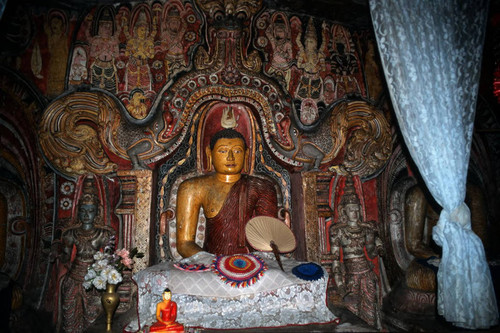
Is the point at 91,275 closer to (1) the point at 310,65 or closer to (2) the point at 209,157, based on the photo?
(2) the point at 209,157

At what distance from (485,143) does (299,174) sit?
3.01 m

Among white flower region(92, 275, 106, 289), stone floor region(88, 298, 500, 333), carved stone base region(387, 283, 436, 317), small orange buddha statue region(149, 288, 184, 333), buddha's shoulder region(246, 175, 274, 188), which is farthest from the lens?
buddha's shoulder region(246, 175, 274, 188)

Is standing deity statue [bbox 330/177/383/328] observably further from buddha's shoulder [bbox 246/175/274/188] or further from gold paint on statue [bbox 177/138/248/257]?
gold paint on statue [bbox 177/138/248/257]

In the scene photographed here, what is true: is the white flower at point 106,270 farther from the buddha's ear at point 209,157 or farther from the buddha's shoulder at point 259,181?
the buddha's shoulder at point 259,181

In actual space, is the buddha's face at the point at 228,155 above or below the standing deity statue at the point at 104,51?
below

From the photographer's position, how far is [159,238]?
5.39 meters

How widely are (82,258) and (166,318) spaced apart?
6.24 feet

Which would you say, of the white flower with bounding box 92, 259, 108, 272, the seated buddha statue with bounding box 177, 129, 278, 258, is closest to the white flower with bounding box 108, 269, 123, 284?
the white flower with bounding box 92, 259, 108, 272

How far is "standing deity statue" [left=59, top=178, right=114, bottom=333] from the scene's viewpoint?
4848 millimetres

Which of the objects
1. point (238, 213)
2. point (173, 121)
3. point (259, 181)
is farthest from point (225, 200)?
point (173, 121)

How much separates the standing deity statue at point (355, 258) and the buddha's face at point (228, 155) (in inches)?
64.0

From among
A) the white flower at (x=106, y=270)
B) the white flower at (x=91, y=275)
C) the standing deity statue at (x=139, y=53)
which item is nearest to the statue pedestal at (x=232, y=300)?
the white flower at (x=106, y=270)

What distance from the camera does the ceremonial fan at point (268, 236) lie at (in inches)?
182

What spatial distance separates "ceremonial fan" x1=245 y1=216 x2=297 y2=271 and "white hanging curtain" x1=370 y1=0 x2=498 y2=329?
1711 millimetres
